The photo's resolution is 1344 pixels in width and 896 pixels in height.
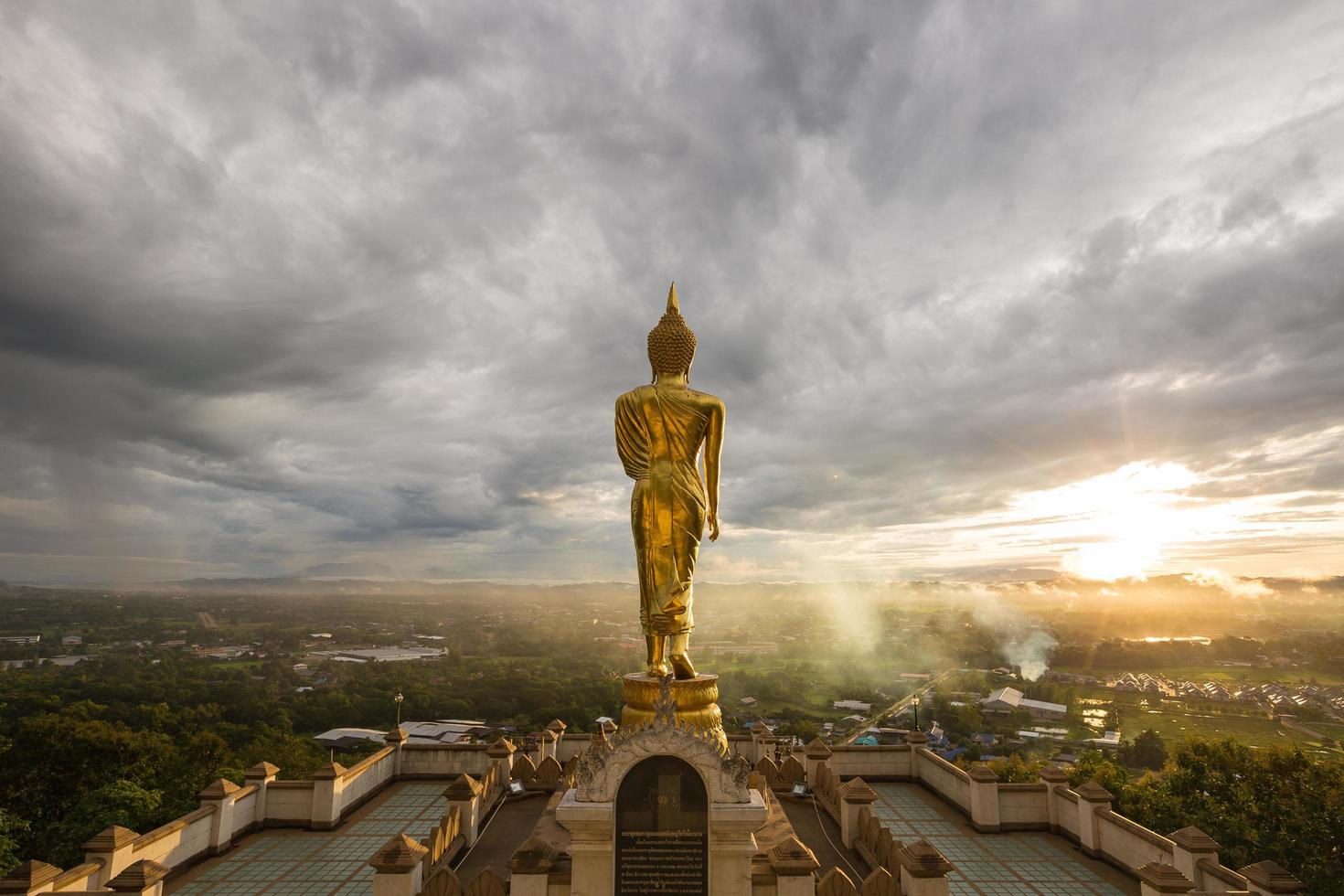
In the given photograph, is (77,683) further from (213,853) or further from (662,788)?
(662,788)

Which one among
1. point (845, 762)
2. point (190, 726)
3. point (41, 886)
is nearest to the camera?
point (41, 886)

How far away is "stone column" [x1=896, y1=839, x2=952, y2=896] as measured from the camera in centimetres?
903

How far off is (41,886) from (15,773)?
699 inches

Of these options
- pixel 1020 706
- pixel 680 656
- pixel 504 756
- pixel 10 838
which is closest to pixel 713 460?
pixel 680 656

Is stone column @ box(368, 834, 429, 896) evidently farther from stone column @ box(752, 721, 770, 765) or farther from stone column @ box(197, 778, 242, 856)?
stone column @ box(752, 721, 770, 765)

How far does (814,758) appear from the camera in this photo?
16.1 meters

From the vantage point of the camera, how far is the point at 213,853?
1320cm

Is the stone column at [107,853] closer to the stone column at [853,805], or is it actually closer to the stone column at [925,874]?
the stone column at [925,874]

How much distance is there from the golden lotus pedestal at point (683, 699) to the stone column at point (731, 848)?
2.67 m

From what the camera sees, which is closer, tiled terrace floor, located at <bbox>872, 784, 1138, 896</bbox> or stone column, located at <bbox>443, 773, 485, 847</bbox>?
tiled terrace floor, located at <bbox>872, 784, 1138, 896</bbox>

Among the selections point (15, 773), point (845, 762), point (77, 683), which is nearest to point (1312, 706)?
point (845, 762)

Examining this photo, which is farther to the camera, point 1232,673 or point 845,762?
point 1232,673

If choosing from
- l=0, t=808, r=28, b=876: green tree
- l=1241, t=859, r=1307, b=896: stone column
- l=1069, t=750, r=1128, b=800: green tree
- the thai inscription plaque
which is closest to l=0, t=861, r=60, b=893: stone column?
the thai inscription plaque

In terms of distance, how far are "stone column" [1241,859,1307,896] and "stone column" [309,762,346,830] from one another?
55.3ft
